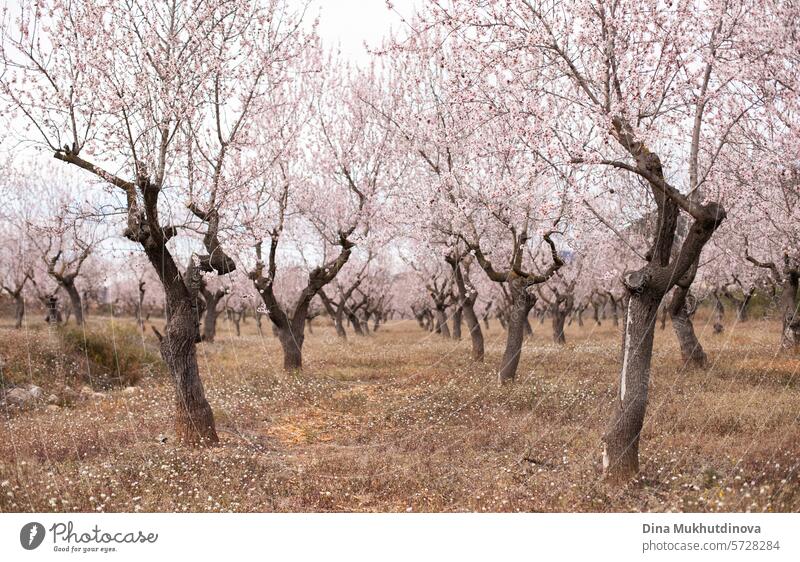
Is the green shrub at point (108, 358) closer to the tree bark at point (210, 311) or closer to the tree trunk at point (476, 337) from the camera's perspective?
the tree trunk at point (476, 337)

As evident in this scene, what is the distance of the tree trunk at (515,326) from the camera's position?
20.3 m

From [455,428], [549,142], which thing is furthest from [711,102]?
[455,428]

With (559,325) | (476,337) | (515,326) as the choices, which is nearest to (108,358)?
(515,326)

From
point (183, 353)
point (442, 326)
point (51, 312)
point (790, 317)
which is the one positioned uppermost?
point (790, 317)

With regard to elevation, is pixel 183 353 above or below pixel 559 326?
above

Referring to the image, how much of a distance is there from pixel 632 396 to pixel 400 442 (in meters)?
5.14

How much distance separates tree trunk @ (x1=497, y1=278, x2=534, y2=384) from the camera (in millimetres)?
20344

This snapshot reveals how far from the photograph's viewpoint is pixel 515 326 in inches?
826

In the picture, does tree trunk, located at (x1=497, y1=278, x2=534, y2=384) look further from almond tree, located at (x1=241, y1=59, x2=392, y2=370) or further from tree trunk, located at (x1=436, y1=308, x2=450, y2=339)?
tree trunk, located at (x1=436, y1=308, x2=450, y2=339)

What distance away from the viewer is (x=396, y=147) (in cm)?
2378

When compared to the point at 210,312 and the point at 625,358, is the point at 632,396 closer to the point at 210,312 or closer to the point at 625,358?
the point at 625,358

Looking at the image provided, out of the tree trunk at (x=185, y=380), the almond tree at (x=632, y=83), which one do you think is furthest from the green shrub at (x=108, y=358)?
the almond tree at (x=632, y=83)

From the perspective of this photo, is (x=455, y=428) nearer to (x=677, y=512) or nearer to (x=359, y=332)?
(x=677, y=512)
